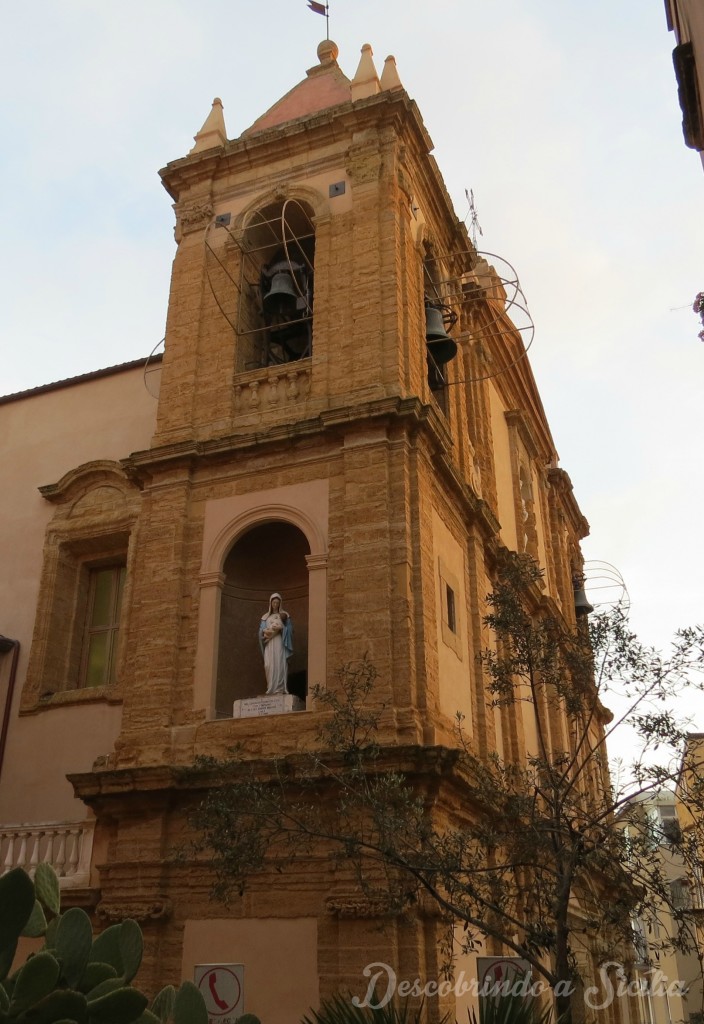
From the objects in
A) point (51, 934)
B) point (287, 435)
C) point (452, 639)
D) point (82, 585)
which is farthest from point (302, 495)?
point (51, 934)

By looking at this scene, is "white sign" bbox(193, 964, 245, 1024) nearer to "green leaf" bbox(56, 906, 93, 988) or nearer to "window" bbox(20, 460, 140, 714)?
"green leaf" bbox(56, 906, 93, 988)

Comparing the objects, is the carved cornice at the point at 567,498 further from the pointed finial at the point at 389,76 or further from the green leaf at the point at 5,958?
the green leaf at the point at 5,958

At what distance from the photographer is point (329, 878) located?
34.4ft

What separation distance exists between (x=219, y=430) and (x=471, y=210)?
11.8 metres

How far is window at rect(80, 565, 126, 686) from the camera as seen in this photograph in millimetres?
14578

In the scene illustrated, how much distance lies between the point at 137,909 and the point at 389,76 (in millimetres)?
13016

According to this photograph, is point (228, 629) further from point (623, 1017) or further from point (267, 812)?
point (623, 1017)

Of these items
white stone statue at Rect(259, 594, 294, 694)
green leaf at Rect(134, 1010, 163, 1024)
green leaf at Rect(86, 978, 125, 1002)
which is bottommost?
green leaf at Rect(134, 1010, 163, 1024)

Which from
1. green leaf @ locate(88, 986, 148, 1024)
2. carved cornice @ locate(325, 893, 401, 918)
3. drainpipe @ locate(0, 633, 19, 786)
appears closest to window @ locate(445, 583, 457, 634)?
carved cornice @ locate(325, 893, 401, 918)

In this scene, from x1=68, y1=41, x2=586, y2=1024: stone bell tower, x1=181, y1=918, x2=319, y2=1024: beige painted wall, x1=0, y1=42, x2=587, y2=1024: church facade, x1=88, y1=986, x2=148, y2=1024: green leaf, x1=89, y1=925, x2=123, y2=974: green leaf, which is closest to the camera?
x1=88, y1=986, x2=148, y2=1024: green leaf

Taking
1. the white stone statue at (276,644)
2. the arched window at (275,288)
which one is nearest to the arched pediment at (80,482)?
the arched window at (275,288)

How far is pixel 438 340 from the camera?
15.8m

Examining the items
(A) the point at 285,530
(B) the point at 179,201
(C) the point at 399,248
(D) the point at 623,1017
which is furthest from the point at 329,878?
(D) the point at 623,1017

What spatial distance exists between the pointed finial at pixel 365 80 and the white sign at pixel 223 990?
12.9 meters
